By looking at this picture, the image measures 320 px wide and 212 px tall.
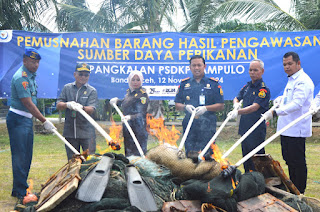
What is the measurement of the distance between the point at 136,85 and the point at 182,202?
2827 mm

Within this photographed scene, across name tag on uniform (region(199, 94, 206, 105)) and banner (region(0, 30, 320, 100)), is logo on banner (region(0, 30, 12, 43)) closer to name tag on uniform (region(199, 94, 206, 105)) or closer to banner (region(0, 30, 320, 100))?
banner (region(0, 30, 320, 100))

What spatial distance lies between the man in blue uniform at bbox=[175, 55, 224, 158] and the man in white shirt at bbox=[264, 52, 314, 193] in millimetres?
1075

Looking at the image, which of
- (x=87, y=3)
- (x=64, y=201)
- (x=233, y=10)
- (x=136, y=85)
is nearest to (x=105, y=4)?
(x=87, y=3)

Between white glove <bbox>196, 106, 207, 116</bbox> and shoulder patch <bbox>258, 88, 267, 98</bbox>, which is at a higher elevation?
shoulder patch <bbox>258, 88, 267, 98</bbox>

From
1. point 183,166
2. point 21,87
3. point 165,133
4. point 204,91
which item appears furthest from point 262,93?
point 21,87

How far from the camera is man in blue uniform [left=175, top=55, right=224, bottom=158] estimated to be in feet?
→ 18.0

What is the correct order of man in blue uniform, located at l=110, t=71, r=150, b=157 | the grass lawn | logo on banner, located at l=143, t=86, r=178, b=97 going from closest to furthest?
man in blue uniform, located at l=110, t=71, r=150, b=157
the grass lawn
logo on banner, located at l=143, t=86, r=178, b=97

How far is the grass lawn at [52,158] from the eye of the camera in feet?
19.2

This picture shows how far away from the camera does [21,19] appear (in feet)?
46.7

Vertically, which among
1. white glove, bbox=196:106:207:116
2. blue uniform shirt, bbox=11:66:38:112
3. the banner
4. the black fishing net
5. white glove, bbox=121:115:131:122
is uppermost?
the banner

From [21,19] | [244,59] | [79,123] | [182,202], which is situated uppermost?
[21,19]

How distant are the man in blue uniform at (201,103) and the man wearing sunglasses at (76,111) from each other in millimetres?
1546

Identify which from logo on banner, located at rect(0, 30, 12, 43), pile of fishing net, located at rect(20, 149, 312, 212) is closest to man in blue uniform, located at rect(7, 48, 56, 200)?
pile of fishing net, located at rect(20, 149, 312, 212)

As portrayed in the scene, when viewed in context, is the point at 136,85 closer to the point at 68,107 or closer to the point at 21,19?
the point at 68,107
